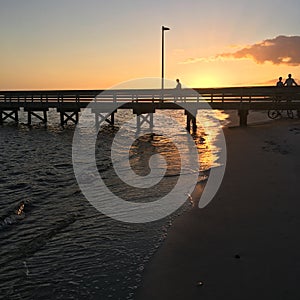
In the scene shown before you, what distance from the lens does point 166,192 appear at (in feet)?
27.9

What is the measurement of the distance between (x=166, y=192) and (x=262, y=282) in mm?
4748

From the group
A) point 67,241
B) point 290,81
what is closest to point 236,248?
point 67,241

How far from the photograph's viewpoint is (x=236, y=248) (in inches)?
188

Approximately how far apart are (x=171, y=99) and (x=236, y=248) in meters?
19.0

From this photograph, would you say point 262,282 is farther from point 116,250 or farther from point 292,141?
point 292,141

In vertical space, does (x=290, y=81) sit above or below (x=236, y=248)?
above

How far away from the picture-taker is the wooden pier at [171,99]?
20422 millimetres

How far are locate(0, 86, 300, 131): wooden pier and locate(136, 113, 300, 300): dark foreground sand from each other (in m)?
13.0

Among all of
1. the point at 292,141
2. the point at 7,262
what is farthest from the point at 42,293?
the point at 292,141

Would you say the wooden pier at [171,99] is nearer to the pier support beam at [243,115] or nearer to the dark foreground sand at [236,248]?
the pier support beam at [243,115]

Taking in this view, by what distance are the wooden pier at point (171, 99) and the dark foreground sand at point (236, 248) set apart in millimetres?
13008

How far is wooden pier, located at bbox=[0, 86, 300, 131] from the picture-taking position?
20.4 metres

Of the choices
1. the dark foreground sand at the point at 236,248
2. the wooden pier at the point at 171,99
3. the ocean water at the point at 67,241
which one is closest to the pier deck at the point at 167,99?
the wooden pier at the point at 171,99

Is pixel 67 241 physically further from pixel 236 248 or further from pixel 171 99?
pixel 171 99
